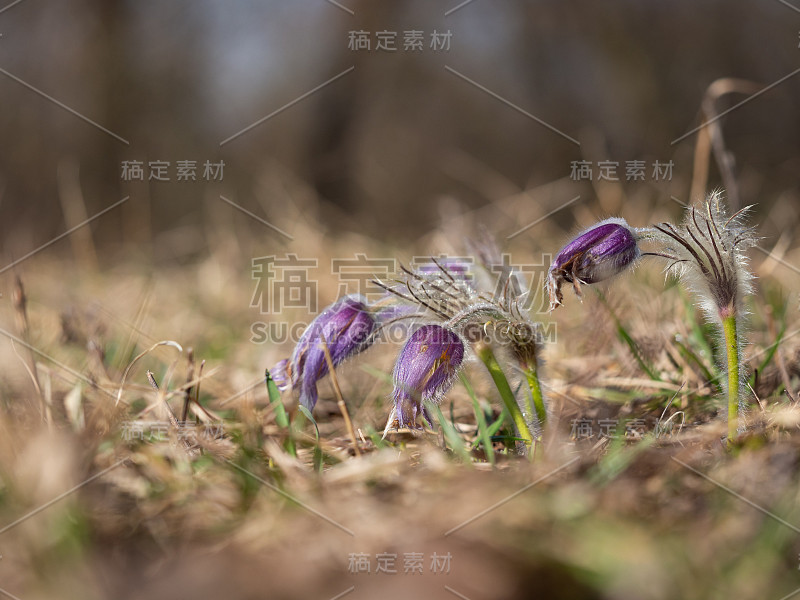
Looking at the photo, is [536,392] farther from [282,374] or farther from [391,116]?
[391,116]

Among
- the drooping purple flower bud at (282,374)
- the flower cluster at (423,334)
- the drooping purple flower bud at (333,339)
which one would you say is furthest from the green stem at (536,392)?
the drooping purple flower bud at (282,374)


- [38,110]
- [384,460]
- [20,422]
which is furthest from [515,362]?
[38,110]

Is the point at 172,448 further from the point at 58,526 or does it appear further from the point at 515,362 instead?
the point at 515,362

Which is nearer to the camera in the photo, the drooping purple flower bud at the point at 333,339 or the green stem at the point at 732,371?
the green stem at the point at 732,371

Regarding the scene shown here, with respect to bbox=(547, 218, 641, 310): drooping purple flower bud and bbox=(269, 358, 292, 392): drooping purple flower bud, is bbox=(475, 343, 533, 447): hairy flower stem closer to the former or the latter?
bbox=(547, 218, 641, 310): drooping purple flower bud

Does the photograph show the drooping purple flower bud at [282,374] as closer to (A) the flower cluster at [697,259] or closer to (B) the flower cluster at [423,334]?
(B) the flower cluster at [423,334]

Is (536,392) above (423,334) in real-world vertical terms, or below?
below

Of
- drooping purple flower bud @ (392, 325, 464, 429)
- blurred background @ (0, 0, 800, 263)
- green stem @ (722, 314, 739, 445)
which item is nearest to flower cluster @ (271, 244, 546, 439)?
drooping purple flower bud @ (392, 325, 464, 429)

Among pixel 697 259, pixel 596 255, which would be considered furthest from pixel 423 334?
pixel 697 259
